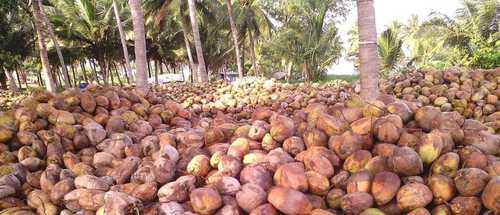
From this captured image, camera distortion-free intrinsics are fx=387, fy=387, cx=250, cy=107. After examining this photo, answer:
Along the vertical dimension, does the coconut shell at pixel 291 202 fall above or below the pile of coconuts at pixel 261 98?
below

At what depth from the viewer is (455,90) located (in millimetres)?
4219

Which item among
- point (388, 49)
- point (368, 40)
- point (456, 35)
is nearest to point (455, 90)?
point (368, 40)

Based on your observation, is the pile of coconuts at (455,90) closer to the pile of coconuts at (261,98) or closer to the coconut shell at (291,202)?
the pile of coconuts at (261,98)

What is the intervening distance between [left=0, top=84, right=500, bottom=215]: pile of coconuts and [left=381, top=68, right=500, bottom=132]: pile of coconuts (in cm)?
238

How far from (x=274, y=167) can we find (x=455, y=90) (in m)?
3.41

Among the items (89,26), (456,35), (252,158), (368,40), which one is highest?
(89,26)

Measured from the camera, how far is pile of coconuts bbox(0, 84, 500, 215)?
140cm

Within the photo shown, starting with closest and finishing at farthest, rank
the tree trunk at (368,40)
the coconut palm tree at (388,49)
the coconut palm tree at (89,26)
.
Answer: the tree trunk at (368,40) < the coconut palm tree at (388,49) < the coconut palm tree at (89,26)

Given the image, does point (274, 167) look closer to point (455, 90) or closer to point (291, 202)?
point (291, 202)

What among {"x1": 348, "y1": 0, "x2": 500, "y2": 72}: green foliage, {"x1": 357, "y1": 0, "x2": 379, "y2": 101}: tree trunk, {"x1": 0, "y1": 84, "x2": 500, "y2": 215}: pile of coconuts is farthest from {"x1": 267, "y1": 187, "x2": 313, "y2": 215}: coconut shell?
{"x1": 348, "y1": 0, "x2": 500, "y2": 72}: green foliage

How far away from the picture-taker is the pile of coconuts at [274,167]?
1396 millimetres

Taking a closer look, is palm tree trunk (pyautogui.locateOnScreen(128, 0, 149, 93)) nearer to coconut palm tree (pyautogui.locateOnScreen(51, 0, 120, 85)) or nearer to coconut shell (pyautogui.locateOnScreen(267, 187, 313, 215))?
coconut shell (pyautogui.locateOnScreen(267, 187, 313, 215))

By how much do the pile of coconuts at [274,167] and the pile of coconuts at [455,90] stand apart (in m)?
2.38

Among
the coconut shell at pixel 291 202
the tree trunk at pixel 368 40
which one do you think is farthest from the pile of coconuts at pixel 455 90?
the coconut shell at pixel 291 202
